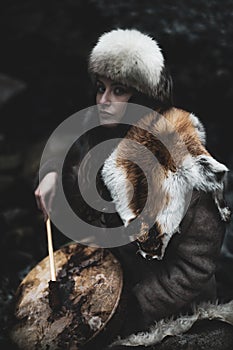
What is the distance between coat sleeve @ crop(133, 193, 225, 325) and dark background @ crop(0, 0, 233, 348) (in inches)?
8.3

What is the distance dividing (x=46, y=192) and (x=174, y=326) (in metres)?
0.59

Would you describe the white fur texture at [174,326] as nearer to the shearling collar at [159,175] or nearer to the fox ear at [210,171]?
the shearling collar at [159,175]

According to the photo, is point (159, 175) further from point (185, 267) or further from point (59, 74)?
point (59, 74)

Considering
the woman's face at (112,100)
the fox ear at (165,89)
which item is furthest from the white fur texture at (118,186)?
the fox ear at (165,89)

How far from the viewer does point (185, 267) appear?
1.89m

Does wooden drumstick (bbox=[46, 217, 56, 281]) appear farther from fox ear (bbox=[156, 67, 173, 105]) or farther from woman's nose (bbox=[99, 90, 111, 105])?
fox ear (bbox=[156, 67, 173, 105])

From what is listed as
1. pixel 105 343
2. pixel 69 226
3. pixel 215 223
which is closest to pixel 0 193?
pixel 69 226

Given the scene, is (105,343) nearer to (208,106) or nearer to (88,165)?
(88,165)

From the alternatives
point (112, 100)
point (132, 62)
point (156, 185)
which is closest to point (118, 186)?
point (156, 185)

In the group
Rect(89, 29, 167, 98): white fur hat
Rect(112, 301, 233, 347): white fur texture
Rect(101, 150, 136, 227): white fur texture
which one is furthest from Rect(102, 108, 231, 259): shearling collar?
Rect(112, 301, 233, 347): white fur texture

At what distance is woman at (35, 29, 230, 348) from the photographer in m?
1.84

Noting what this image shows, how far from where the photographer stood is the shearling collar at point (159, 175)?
1.83 metres

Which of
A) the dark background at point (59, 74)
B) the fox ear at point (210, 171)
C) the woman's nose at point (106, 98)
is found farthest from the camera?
the dark background at point (59, 74)

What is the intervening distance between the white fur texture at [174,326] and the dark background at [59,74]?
0.13m
